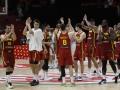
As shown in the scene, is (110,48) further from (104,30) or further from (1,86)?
(1,86)

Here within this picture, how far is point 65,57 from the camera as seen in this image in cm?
1447

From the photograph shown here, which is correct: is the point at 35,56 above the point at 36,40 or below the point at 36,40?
below

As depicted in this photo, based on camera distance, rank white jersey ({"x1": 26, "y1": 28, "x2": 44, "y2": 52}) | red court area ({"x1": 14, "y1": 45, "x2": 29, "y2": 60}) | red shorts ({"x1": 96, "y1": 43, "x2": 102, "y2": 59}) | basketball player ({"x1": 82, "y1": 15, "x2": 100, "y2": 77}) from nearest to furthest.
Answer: white jersey ({"x1": 26, "y1": 28, "x2": 44, "y2": 52}) < red shorts ({"x1": 96, "y1": 43, "x2": 102, "y2": 59}) < basketball player ({"x1": 82, "y1": 15, "x2": 100, "y2": 77}) < red court area ({"x1": 14, "y1": 45, "x2": 29, "y2": 60})

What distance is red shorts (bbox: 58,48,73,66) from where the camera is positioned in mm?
14422

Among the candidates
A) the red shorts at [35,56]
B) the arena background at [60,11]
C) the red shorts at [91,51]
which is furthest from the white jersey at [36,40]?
the arena background at [60,11]

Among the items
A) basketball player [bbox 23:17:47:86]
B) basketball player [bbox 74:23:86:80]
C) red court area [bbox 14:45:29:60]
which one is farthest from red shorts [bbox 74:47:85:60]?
red court area [bbox 14:45:29:60]

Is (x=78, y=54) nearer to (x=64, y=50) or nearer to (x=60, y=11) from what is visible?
(x=64, y=50)

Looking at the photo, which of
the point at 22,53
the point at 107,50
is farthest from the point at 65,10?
the point at 107,50

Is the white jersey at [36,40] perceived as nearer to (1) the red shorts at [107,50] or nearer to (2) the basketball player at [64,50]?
(2) the basketball player at [64,50]

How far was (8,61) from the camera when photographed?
14289 mm

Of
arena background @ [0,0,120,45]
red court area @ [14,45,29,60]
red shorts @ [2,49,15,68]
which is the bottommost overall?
red shorts @ [2,49,15,68]

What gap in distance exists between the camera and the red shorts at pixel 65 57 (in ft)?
47.3

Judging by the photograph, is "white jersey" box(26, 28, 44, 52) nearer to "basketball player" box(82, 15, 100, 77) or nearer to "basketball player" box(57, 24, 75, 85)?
"basketball player" box(57, 24, 75, 85)

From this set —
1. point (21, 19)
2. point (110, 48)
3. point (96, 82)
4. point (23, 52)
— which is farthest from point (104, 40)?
point (21, 19)
